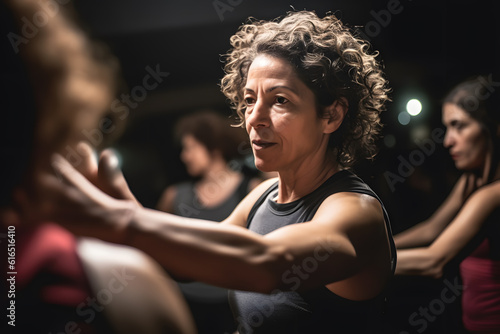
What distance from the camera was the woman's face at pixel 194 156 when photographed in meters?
1.00

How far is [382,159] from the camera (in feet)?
4.00

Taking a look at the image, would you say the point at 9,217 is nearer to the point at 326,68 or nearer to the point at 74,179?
the point at 74,179

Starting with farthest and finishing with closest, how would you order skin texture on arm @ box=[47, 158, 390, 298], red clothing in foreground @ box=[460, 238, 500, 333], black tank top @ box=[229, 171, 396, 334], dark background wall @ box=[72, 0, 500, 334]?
1. red clothing in foreground @ box=[460, 238, 500, 333]
2. dark background wall @ box=[72, 0, 500, 334]
3. black tank top @ box=[229, 171, 396, 334]
4. skin texture on arm @ box=[47, 158, 390, 298]

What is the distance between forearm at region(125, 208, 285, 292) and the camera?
58 centimetres

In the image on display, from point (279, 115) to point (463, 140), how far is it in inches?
29.8

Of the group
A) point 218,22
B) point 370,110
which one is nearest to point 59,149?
point 218,22

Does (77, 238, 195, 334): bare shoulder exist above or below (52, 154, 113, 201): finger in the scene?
below

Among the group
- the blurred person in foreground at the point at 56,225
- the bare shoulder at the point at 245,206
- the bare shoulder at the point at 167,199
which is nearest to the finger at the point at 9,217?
the blurred person in foreground at the point at 56,225

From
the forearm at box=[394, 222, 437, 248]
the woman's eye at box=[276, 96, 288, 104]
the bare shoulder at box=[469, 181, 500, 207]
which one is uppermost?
the woman's eye at box=[276, 96, 288, 104]

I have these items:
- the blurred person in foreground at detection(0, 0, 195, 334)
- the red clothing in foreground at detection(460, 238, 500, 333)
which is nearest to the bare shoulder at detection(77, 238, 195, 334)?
the blurred person in foreground at detection(0, 0, 195, 334)

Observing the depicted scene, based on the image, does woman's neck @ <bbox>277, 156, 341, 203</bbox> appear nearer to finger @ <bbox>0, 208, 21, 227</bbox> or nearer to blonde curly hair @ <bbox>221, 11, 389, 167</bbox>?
blonde curly hair @ <bbox>221, 11, 389, 167</bbox>

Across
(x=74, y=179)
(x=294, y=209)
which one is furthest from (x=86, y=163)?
(x=294, y=209)

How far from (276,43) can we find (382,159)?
0.52 meters

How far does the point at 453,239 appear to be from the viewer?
1318 millimetres
